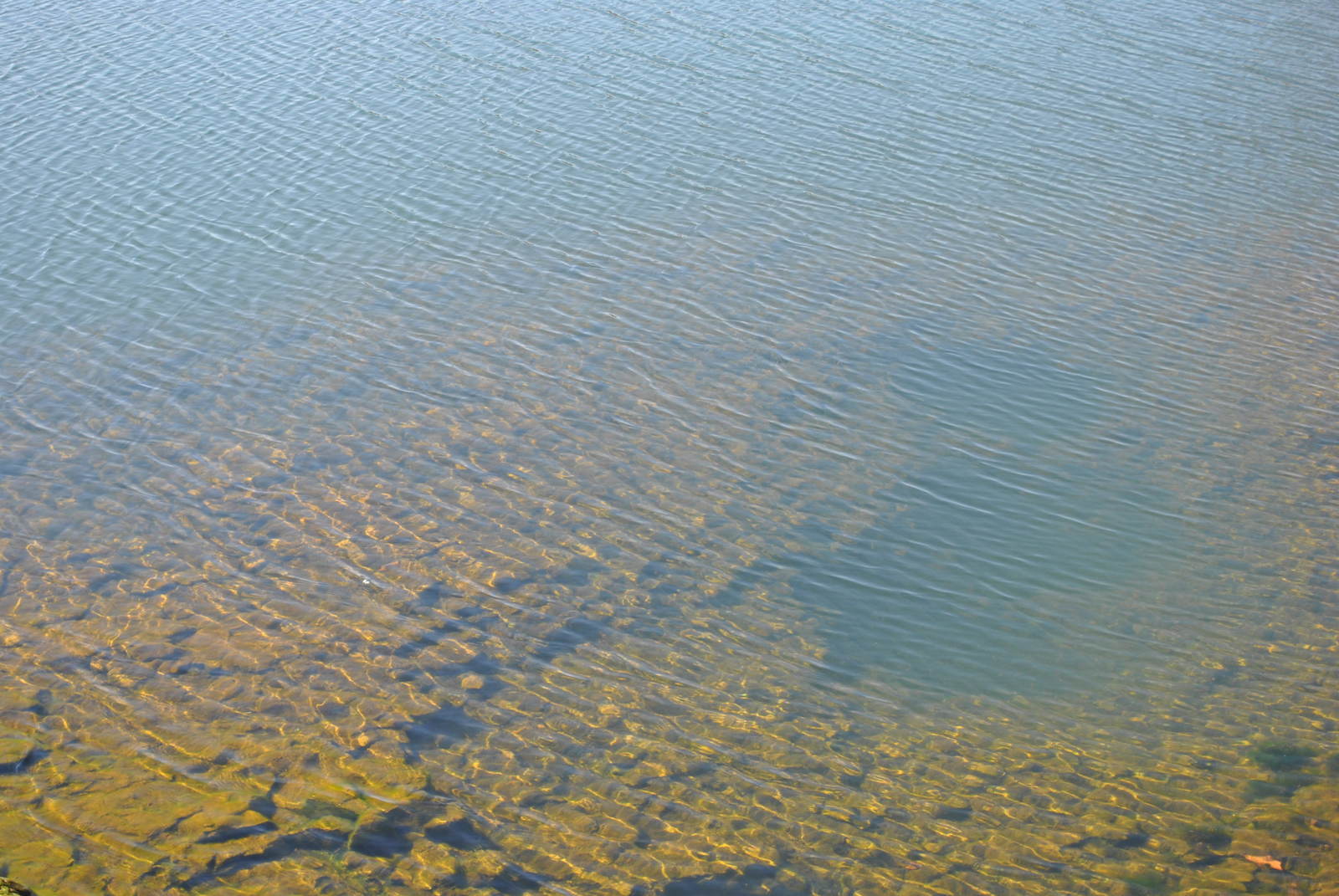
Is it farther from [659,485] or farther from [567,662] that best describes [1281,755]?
[659,485]

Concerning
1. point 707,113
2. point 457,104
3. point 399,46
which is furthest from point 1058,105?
point 399,46

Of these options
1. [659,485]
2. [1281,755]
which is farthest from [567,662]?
[1281,755]

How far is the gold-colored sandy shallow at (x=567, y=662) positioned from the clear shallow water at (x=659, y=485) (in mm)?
50

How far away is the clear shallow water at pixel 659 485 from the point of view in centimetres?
968

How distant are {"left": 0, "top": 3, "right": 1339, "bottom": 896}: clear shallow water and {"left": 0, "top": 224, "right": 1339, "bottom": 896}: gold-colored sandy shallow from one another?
50mm

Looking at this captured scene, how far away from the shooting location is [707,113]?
2469 centimetres

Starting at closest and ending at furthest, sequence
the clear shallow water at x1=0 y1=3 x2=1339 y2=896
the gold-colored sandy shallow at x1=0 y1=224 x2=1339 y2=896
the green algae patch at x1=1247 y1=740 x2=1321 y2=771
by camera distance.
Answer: the gold-colored sandy shallow at x1=0 y1=224 x2=1339 y2=896, the clear shallow water at x1=0 y1=3 x2=1339 y2=896, the green algae patch at x1=1247 y1=740 x2=1321 y2=771

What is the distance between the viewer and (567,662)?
443 inches

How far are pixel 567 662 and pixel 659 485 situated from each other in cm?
327

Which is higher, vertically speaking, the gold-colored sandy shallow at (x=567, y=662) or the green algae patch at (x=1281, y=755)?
the green algae patch at (x=1281, y=755)

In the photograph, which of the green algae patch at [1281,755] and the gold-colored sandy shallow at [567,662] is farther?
the green algae patch at [1281,755]

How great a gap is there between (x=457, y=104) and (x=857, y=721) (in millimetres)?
18197

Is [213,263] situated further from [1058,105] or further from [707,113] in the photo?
[1058,105]

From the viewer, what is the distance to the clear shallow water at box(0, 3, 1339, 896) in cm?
968
